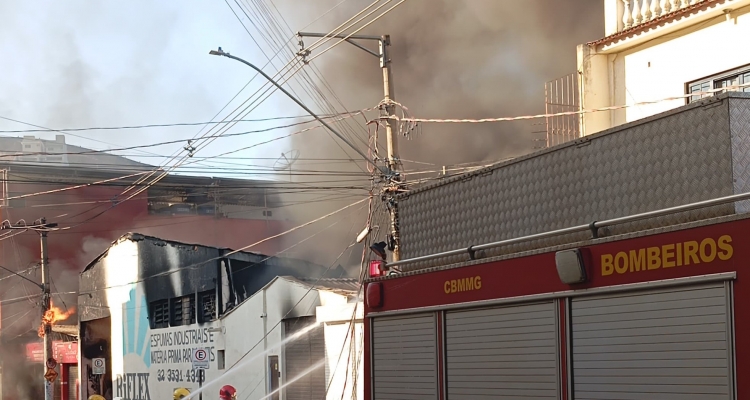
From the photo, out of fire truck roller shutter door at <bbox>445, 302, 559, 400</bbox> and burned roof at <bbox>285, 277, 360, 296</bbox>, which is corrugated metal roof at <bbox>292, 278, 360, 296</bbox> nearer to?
burned roof at <bbox>285, 277, 360, 296</bbox>

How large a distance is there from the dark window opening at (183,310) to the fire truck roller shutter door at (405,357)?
15841 millimetres

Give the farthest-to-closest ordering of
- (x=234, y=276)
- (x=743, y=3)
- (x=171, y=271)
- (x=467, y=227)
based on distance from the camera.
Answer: (x=171, y=271)
(x=234, y=276)
(x=743, y=3)
(x=467, y=227)

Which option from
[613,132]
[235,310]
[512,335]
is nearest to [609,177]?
[613,132]

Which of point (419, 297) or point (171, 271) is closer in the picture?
point (419, 297)

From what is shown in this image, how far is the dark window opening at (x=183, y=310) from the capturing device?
22.5 metres

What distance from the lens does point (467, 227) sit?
6.49 m

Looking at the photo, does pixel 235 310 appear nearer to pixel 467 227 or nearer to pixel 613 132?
pixel 467 227

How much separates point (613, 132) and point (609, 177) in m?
0.24

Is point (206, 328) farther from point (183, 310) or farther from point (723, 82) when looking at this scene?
point (723, 82)

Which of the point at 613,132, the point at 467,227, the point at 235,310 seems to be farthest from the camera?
the point at 235,310

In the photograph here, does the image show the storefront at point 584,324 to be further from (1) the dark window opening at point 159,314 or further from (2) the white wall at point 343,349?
(1) the dark window opening at point 159,314

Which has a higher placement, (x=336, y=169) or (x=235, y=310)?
(x=336, y=169)

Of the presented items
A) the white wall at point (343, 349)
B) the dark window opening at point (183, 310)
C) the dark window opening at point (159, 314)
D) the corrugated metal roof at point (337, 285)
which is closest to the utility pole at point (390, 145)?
the white wall at point (343, 349)

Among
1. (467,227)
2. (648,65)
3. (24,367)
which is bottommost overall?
(24,367)
